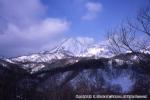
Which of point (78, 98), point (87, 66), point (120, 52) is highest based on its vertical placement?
point (87, 66)

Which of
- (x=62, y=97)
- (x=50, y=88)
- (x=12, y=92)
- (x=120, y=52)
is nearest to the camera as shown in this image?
(x=120, y=52)

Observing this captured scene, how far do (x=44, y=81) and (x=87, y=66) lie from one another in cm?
2027

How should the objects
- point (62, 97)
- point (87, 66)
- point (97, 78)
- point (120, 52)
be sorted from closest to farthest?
point (120, 52)
point (62, 97)
point (97, 78)
point (87, 66)

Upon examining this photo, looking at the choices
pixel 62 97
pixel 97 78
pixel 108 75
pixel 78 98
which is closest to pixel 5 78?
pixel 62 97

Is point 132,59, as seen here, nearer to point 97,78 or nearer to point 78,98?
point 78,98

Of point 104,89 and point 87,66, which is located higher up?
point 87,66

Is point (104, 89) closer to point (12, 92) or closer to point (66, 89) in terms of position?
point (66, 89)

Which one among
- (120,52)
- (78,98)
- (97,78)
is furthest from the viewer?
(97,78)

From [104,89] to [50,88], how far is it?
492 inches

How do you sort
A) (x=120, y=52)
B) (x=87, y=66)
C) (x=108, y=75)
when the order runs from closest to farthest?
(x=120, y=52), (x=108, y=75), (x=87, y=66)

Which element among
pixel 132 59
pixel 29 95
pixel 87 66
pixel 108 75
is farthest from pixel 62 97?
pixel 132 59

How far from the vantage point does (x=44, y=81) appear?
5803 centimetres

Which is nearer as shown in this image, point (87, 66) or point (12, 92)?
point (12, 92)

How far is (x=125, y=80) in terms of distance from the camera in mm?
48812
